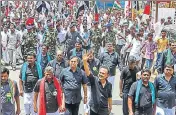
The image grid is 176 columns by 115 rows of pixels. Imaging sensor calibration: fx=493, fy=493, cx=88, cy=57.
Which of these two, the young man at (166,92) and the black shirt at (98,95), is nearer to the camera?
the black shirt at (98,95)

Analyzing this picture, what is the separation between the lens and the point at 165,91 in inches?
331

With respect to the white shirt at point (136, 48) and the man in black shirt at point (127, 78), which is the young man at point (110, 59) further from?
the white shirt at point (136, 48)

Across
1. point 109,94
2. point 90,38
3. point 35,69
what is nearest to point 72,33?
point 90,38

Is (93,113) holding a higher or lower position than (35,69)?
lower

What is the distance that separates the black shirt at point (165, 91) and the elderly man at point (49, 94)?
165 cm

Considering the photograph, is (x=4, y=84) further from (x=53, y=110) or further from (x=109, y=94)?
(x=109, y=94)

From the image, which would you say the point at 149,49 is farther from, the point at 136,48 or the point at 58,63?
the point at 58,63

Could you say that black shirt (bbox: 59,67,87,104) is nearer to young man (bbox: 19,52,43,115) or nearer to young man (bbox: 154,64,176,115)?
young man (bbox: 19,52,43,115)

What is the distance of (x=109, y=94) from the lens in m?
8.42

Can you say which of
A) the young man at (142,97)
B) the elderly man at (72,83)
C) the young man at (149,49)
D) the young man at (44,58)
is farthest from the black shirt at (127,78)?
the young man at (149,49)

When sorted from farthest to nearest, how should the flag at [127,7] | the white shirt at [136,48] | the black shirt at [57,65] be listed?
the flag at [127,7] < the white shirt at [136,48] < the black shirt at [57,65]

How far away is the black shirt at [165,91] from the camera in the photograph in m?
8.41

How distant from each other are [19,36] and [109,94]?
8641 mm

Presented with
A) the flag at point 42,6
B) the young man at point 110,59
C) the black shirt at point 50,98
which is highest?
the flag at point 42,6
